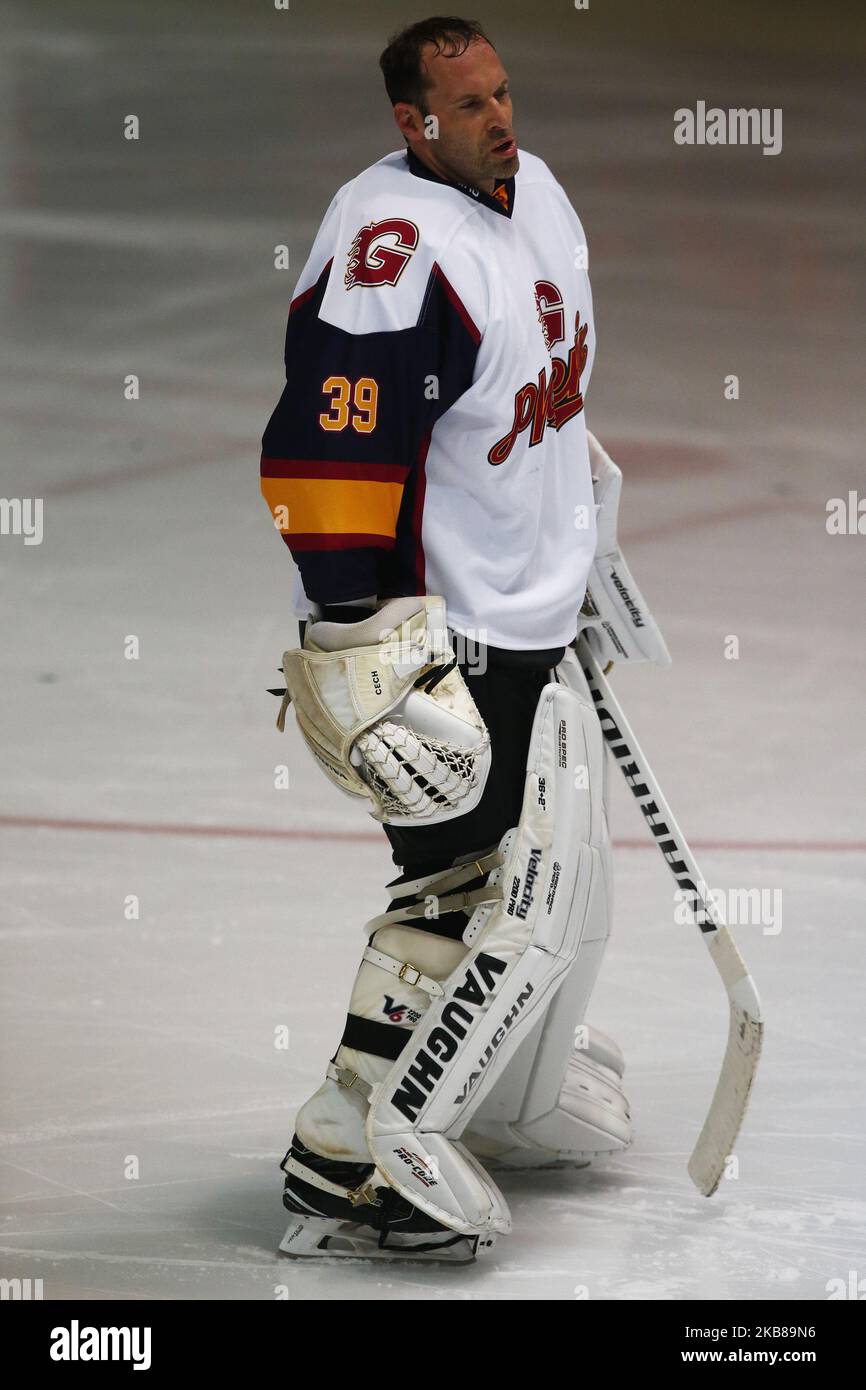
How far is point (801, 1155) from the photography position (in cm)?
244

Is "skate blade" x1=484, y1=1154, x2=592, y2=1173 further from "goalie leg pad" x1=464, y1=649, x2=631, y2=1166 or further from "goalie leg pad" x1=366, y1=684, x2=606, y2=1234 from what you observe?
"goalie leg pad" x1=366, y1=684, x2=606, y2=1234

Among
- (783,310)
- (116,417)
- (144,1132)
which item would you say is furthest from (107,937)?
(783,310)

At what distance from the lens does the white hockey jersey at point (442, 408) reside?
76.2 inches

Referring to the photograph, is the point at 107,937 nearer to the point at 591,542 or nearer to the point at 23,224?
the point at 591,542

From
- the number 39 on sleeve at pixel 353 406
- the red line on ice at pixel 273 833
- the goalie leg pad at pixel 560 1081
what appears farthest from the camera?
the red line on ice at pixel 273 833

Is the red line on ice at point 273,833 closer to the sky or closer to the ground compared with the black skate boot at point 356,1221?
closer to the sky

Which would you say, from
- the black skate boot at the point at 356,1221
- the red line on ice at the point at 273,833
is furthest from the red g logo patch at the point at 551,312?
the red line on ice at the point at 273,833

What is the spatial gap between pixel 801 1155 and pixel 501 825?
0.68 metres

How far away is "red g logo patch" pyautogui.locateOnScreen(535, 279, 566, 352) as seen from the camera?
2.10 metres

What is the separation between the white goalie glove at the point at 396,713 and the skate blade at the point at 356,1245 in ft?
1.61

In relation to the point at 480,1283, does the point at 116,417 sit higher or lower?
higher

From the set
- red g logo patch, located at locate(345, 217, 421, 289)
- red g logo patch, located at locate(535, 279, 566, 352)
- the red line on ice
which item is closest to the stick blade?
red g logo patch, located at locate(535, 279, 566, 352)

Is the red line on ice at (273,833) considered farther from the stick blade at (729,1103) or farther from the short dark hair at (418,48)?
the short dark hair at (418,48)

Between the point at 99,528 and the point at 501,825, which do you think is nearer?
the point at 501,825
